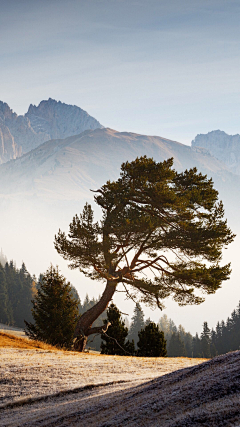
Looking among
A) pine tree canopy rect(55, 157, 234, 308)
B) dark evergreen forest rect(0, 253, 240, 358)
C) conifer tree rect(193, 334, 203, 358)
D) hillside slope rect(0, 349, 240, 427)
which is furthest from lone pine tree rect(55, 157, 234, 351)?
conifer tree rect(193, 334, 203, 358)

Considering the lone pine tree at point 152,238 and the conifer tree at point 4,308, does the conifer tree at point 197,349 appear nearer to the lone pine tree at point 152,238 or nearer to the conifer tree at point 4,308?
the conifer tree at point 4,308

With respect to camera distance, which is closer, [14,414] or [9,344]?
[14,414]

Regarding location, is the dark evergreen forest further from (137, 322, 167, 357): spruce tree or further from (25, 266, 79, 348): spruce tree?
(137, 322, 167, 357): spruce tree

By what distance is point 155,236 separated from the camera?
69.9 ft

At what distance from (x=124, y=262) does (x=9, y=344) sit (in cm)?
860

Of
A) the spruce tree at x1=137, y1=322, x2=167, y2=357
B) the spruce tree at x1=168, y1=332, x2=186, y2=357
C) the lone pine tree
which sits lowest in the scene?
A: the spruce tree at x1=168, y1=332, x2=186, y2=357

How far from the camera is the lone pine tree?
805 inches

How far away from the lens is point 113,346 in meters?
24.7

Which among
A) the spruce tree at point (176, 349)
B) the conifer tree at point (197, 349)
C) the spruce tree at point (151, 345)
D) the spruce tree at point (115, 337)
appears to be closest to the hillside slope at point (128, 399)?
the spruce tree at point (151, 345)

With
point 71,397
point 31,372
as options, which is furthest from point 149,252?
point 71,397

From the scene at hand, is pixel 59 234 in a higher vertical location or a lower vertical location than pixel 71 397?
higher

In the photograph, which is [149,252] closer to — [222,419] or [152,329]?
[152,329]

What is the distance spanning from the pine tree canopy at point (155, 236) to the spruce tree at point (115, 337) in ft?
11.7

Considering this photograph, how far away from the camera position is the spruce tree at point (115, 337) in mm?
24500
